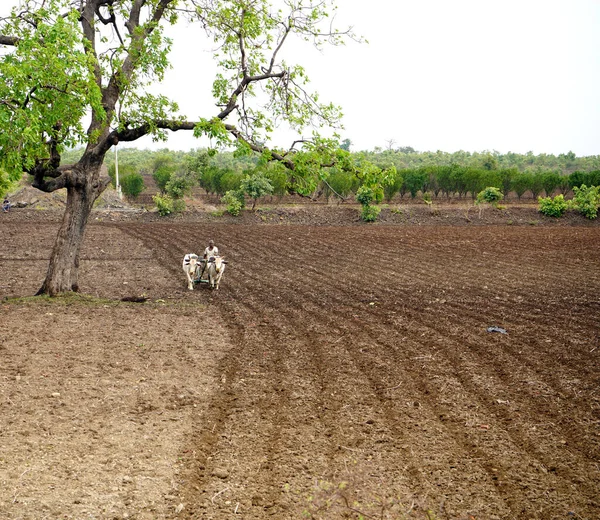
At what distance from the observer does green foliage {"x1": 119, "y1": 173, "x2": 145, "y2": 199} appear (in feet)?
176

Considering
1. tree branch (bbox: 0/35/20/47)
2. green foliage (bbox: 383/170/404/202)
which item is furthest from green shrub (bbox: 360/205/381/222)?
tree branch (bbox: 0/35/20/47)

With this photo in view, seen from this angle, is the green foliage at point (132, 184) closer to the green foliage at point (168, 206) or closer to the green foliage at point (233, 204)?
the green foliage at point (168, 206)

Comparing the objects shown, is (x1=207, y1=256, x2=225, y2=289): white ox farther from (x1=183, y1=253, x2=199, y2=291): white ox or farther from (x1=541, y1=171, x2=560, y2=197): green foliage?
(x1=541, y1=171, x2=560, y2=197): green foliage

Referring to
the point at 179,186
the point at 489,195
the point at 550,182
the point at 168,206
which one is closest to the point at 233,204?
the point at 179,186

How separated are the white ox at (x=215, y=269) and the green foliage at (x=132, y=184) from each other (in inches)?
1530

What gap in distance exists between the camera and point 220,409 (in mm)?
7961

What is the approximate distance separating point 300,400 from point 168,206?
120ft

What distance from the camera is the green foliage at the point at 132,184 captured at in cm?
5362

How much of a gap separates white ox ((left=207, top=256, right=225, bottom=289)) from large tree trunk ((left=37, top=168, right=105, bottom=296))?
3.73 meters

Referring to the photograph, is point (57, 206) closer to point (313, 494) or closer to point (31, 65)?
point (31, 65)

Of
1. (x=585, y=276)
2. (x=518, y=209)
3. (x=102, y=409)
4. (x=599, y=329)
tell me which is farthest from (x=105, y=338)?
(x=518, y=209)

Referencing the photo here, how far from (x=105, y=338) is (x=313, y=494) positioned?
6.38 metres

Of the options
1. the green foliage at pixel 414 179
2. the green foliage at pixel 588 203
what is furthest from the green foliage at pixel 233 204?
the green foliage at pixel 588 203

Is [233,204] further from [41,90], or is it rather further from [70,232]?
[41,90]
